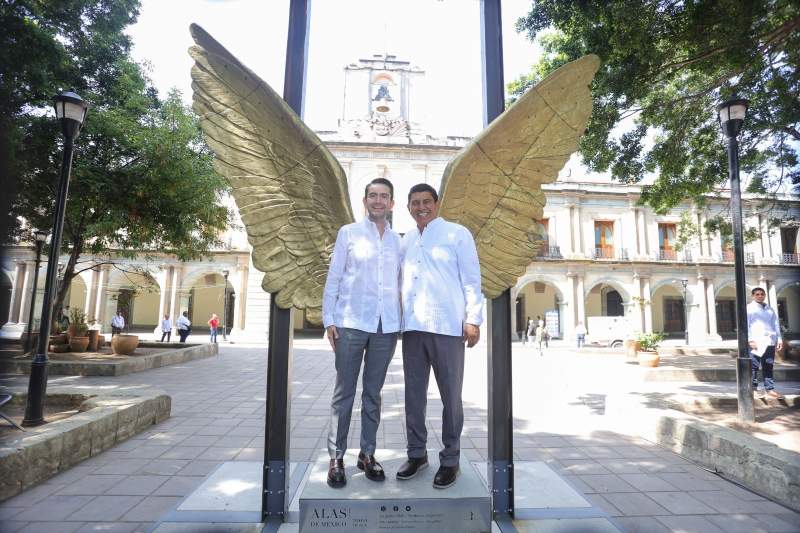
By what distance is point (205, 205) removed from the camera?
1005cm

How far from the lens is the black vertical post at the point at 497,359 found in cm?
270

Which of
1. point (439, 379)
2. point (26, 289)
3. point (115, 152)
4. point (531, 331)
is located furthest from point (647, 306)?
point (26, 289)

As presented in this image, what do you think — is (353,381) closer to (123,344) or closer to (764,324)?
(764,324)

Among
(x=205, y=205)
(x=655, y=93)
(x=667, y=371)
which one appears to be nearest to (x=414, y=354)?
(x=655, y=93)

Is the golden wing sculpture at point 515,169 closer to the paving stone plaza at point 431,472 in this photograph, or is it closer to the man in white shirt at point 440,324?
the man in white shirt at point 440,324

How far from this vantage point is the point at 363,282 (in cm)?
249

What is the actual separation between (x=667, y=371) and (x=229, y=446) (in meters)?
8.44

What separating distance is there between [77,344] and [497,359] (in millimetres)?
11385

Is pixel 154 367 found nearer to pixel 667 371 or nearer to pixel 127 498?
pixel 127 498

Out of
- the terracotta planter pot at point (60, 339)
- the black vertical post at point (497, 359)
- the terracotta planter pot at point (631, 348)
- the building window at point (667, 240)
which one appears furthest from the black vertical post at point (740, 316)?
the building window at point (667, 240)

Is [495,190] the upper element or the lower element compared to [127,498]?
A: upper

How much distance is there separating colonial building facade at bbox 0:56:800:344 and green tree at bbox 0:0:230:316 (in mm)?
11170

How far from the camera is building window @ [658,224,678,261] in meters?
24.8

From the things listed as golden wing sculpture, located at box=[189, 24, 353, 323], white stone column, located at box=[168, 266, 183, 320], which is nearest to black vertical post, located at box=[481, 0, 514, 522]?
golden wing sculpture, located at box=[189, 24, 353, 323]
